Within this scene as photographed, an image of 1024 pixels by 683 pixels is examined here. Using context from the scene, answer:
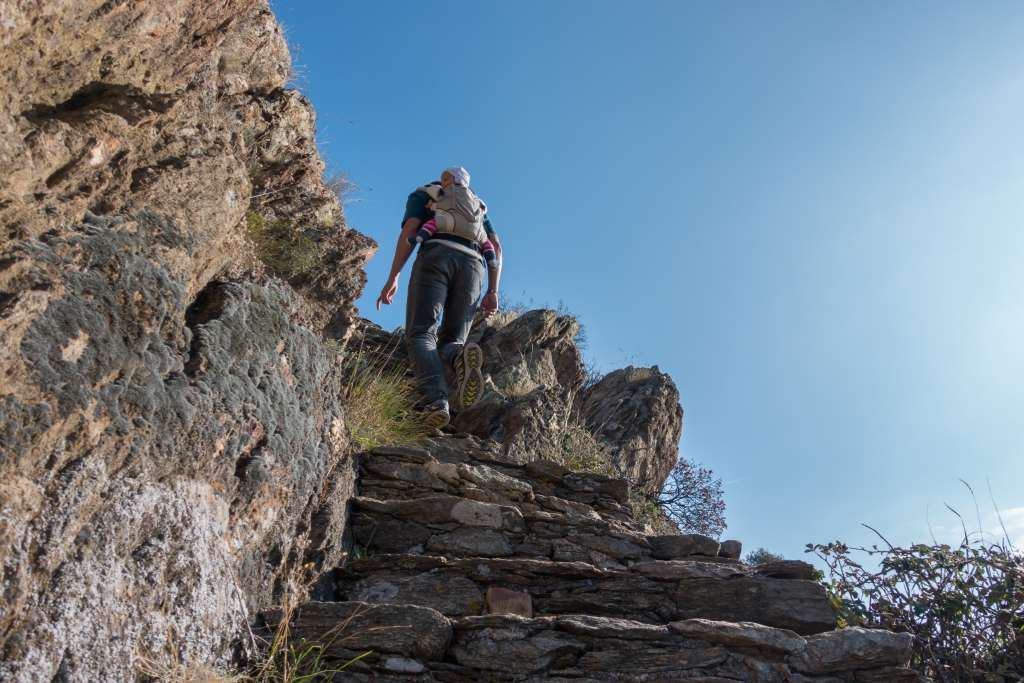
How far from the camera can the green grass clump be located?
4277 millimetres

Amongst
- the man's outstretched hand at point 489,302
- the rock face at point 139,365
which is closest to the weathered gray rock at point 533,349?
the man's outstretched hand at point 489,302

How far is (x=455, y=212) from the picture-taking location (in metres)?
6.47

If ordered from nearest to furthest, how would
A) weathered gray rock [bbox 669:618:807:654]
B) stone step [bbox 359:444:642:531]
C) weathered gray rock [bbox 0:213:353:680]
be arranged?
weathered gray rock [bbox 0:213:353:680], weathered gray rock [bbox 669:618:807:654], stone step [bbox 359:444:642:531]

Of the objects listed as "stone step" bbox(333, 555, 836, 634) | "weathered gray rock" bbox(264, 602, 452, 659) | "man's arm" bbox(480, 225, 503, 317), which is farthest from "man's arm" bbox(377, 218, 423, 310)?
"weathered gray rock" bbox(264, 602, 452, 659)

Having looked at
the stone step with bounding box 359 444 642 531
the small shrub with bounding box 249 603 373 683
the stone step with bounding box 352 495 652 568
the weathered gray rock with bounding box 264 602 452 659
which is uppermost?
the stone step with bounding box 359 444 642 531

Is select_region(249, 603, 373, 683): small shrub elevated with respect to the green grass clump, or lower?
lower

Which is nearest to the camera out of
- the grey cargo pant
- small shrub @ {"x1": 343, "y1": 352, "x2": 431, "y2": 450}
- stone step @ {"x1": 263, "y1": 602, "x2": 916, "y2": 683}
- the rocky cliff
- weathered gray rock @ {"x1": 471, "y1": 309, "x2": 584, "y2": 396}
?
the rocky cliff

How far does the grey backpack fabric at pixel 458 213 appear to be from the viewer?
6.39m

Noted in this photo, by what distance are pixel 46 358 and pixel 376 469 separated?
258cm

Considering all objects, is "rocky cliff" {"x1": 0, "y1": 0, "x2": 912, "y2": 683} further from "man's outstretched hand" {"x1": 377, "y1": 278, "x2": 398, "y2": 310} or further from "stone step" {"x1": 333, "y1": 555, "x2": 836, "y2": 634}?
"man's outstretched hand" {"x1": 377, "y1": 278, "x2": 398, "y2": 310}

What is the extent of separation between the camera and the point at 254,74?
4.30 metres

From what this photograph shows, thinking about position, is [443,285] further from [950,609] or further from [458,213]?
[950,609]

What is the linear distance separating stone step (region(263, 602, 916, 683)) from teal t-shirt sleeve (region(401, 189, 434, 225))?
389 centimetres

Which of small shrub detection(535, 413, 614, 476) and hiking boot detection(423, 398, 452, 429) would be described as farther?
small shrub detection(535, 413, 614, 476)
